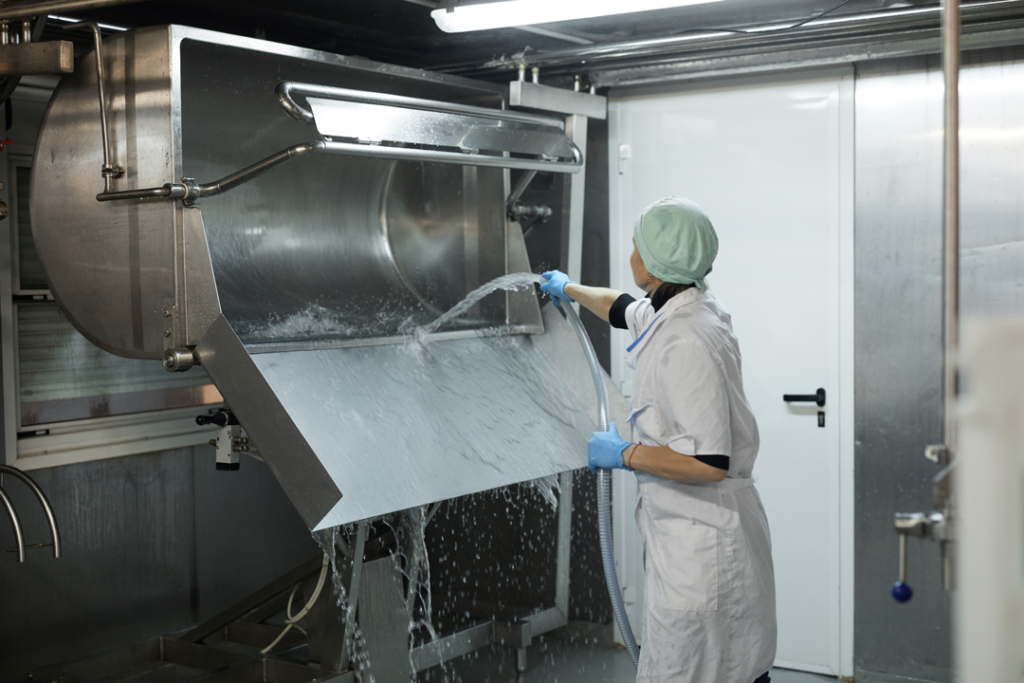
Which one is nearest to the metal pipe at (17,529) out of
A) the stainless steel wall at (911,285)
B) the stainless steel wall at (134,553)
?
the stainless steel wall at (134,553)

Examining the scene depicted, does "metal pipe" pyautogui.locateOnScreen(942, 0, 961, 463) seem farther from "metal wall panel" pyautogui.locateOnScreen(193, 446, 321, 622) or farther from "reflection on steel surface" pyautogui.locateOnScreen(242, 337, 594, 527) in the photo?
"metal wall panel" pyautogui.locateOnScreen(193, 446, 321, 622)

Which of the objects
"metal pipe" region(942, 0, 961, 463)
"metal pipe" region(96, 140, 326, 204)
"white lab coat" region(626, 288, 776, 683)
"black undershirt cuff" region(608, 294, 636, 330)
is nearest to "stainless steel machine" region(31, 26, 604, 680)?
"metal pipe" region(96, 140, 326, 204)

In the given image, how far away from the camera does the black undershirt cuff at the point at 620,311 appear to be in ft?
8.02

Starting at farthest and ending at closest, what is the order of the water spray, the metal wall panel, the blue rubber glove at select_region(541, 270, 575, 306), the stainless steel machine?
the metal wall panel
the blue rubber glove at select_region(541, 270, 575, 306)
the water spray
the stainless steel machine

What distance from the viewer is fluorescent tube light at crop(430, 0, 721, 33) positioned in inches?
87.0

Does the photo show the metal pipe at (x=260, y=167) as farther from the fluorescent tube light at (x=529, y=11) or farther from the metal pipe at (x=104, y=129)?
the fluorescent tube light at (x=529, y=11)

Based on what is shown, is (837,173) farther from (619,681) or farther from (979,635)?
(979,635)

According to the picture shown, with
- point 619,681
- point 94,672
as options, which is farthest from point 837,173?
point 94,672

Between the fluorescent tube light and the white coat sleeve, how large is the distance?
31.3 inches

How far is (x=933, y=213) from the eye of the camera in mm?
2980

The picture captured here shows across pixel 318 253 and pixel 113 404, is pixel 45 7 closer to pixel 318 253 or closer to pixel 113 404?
pixel 318 253

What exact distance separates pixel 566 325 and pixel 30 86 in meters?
1.70

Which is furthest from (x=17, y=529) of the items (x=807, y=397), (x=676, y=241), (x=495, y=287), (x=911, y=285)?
(x=911, y=285)

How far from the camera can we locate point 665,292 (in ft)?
6.85
